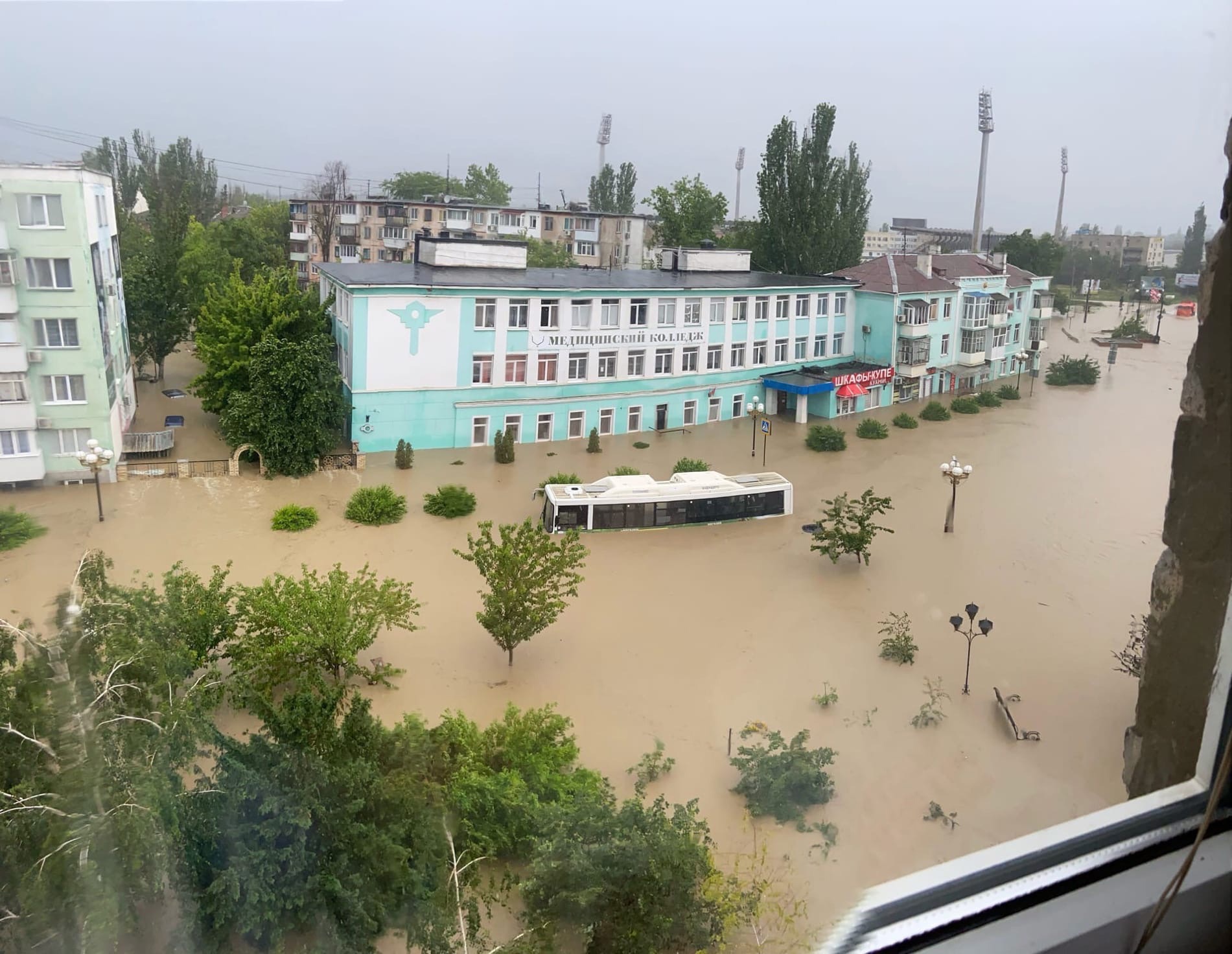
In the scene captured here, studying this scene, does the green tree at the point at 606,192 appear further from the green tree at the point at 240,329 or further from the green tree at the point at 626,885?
the green tree at the point at 626,885

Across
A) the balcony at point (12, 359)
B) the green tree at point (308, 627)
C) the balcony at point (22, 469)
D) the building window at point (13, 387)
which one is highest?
the balcony at point (12, 359)

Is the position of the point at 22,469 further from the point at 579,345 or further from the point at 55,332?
the point at 579,345

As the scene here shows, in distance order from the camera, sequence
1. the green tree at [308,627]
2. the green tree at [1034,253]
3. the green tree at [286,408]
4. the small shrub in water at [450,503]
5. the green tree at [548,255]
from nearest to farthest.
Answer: the green tree at [308,627], the small shrub in water at [450,503], the green tree at [286,408], the green tree at [548,255], the green tree at [1034,253]

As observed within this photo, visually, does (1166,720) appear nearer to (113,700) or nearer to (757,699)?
(113,700)

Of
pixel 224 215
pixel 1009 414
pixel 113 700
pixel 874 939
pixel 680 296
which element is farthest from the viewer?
pixel 224 215

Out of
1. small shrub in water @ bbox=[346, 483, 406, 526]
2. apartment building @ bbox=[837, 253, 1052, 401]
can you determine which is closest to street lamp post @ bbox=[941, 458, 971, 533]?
small shrub in water @ bbox=[346, 483, 406, 526]

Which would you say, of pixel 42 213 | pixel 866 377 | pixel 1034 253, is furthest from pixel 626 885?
pixel 1034 253

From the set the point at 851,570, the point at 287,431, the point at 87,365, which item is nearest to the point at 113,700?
the point at 87,365

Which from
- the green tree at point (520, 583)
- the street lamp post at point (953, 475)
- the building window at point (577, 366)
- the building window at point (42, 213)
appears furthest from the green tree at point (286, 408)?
the street lamp post at point (953, 475)
